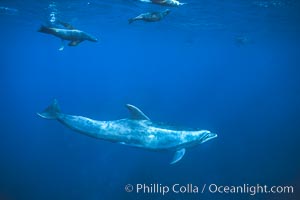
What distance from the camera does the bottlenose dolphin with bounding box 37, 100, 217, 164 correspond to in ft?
32.1

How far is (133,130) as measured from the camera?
9.98 meters

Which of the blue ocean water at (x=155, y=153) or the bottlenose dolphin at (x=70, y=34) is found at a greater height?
the bottlenose dolphin at (x=70, y=34)

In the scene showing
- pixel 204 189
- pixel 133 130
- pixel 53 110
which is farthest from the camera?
pixel 204 189

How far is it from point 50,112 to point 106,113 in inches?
981

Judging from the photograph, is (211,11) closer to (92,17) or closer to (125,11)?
(125,11)

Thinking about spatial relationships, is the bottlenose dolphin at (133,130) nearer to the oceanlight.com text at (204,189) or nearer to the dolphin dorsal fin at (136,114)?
the dolphin dorsal fin at (136,114)

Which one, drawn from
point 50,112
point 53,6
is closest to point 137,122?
point 50,112

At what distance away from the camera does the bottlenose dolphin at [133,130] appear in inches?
385

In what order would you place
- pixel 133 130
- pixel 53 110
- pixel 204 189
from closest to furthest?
1. pixel 53 110
2. pixel 133 130
3. pixel 204 189

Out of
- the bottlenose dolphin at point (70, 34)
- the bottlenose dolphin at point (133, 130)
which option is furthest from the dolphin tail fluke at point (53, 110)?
the bottlenose dolphin at point (70, 34)

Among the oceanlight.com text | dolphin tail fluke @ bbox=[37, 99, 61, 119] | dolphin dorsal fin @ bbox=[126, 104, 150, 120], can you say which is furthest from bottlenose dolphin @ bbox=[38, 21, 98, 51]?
the oceanlight.com text

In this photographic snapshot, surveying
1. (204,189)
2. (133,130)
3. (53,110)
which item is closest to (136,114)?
(133,130)

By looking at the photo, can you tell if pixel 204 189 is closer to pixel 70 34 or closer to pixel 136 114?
pixel 136 114

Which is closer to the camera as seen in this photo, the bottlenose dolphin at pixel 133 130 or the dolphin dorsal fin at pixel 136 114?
the dolphin dorsal fin at pixel 136 114
